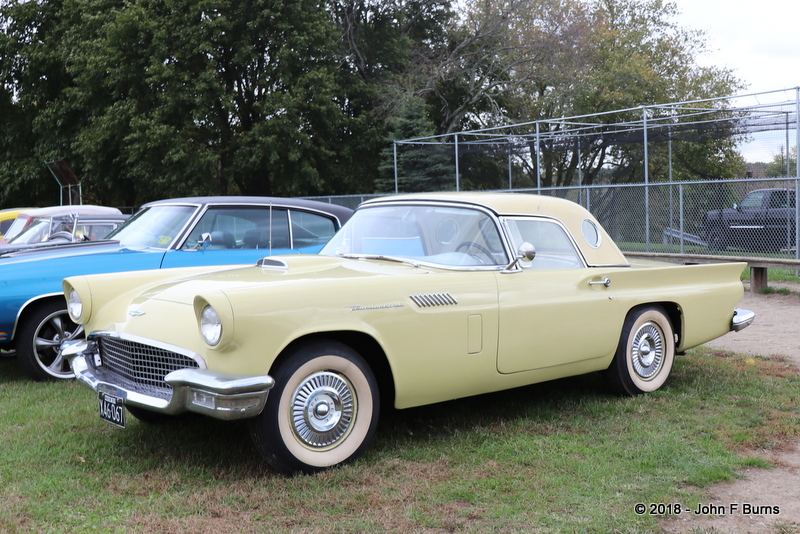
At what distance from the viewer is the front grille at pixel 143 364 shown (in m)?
4.06

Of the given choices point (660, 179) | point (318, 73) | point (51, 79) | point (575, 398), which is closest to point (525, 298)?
point (575, 398)

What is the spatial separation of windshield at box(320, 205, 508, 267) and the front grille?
160 centimetres

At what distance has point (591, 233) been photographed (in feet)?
18.8

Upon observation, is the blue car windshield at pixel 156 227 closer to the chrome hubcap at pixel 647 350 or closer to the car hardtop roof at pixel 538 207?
the car hardtop roof at pixel 538 207

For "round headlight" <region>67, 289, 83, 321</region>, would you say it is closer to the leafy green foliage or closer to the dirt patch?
the dirt patch

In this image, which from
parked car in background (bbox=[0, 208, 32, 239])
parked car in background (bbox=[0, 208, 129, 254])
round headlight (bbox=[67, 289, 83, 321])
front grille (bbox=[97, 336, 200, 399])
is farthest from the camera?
parked car in background (bbox=[0, 208, 32, 239])

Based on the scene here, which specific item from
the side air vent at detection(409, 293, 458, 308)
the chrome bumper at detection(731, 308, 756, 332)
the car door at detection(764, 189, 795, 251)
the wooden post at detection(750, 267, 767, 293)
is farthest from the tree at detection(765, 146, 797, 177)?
the side air vent at detection(409, 293, 458, 308)

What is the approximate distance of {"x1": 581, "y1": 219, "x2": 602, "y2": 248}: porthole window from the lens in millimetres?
5673

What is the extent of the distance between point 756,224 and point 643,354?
10828 millimetres

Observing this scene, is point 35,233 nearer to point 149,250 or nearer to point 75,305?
point 149,250

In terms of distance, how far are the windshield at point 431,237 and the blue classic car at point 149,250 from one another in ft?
7.52

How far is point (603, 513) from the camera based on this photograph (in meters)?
3.56

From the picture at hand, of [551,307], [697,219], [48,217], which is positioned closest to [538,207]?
[551,307]

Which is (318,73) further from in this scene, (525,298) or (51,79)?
(525,298)
